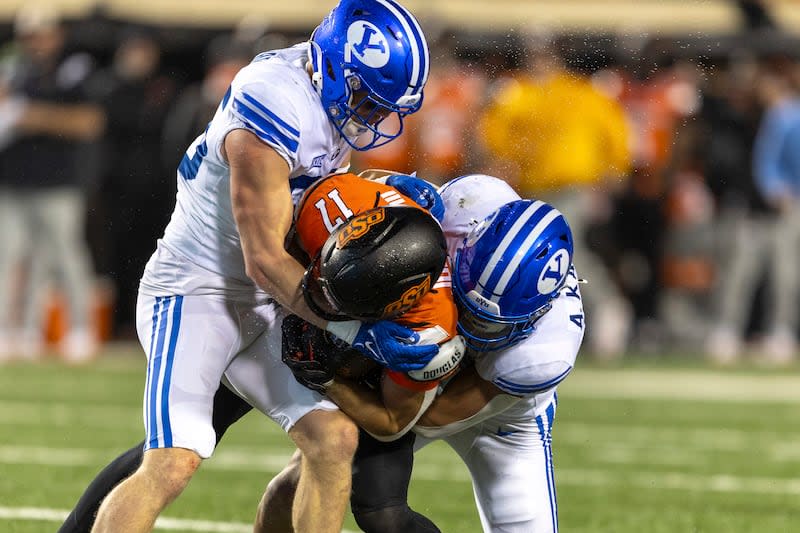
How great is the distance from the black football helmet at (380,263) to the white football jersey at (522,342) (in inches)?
11.4

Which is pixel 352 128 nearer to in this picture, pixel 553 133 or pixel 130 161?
pixel 553 133

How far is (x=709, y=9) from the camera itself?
11227 mm

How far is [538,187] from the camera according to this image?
22.5 feet

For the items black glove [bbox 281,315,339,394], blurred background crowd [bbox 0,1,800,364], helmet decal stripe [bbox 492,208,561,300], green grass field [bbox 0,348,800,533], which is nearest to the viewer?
helmet decal stripe [bbox 492,208,561,300]

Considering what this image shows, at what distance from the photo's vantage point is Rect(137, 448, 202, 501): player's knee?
366cm

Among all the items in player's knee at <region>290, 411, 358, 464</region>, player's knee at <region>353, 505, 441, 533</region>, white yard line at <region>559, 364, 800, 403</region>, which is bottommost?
white yard line at <region>559, 364, 800, 403</region>

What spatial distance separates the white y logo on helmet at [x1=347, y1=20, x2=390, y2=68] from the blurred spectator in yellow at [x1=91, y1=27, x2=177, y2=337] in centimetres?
536

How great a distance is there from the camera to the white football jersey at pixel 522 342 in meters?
3.78

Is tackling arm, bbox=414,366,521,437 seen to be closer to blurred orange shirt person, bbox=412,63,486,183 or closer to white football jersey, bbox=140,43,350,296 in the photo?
white football jersey, bbox=140,43,350,296

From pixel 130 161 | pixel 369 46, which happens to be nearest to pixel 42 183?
pixel 130 161

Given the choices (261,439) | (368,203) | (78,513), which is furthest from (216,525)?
(261,439)

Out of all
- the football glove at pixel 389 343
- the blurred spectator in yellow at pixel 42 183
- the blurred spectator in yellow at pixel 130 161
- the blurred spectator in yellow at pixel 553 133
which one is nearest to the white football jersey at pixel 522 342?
the football glove at pixel 389 343

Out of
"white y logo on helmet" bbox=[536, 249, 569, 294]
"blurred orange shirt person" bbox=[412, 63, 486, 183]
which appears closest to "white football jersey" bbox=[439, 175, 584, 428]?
"white y logo on helmet" bbox=[536, 249, 569, 294]

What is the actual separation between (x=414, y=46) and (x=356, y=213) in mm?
479
